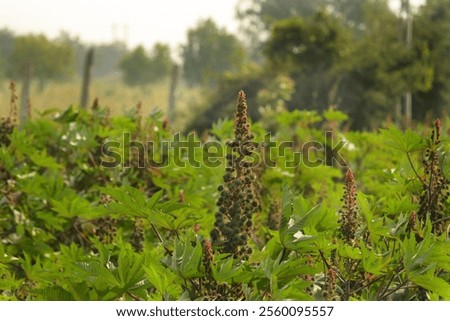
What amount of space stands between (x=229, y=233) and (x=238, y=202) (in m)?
0.11

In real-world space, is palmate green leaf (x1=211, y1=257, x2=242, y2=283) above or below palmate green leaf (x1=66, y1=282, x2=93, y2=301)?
above

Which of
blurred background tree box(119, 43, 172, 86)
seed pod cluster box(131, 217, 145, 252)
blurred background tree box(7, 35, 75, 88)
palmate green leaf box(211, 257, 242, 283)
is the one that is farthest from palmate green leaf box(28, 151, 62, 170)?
blurred background tree box(119, 43, 172, 86)

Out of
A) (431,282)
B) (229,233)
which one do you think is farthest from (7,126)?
(431,282)

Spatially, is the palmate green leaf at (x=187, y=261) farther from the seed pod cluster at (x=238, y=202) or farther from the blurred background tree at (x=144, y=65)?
the blurred background tree at (x=144, y=65)

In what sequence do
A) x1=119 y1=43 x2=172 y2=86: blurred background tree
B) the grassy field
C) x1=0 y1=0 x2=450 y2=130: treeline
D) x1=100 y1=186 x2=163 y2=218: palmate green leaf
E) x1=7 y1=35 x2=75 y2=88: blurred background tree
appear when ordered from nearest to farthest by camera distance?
x1=100 y1=186 x2=163 y2=218: palmate green leaf, the grassy field, x1=0 y1=0 x2=450 y2=130: treeline, x1=7 y1=35 x2=75 y2=88: blurred background tree, x1=119 y1=43 x2=172 y2=86: blurred background tree

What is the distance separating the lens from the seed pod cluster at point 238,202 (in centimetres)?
231

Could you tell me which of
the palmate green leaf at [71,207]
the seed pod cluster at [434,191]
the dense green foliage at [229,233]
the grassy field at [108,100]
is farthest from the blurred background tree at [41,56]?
the seed pod cluster at [434,191]

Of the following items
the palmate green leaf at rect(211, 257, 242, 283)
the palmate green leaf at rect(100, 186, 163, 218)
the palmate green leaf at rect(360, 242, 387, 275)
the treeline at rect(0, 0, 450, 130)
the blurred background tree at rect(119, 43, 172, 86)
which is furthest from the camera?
the blurred background tree at rect(119, 43, 172, 86)

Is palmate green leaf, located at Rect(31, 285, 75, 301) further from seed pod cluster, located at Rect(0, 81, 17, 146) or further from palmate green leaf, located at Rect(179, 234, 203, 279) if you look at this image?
seed pod cluster, located at Rect(0, 81, 17, 146)

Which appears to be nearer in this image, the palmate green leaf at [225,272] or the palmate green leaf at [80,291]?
the palmate green leaf at [225,272]

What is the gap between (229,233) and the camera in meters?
2.31

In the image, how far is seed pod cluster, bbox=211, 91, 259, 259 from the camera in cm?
231

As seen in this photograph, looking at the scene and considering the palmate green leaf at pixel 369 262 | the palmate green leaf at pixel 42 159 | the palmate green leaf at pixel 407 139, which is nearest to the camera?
the palmate green leaf at pixel 369 262
